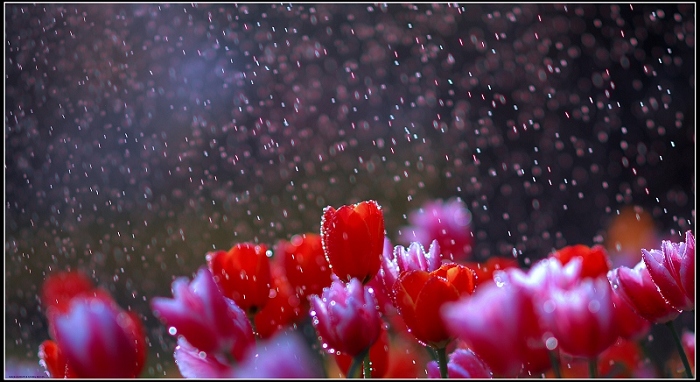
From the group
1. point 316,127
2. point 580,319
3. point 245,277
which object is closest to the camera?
point 580,319

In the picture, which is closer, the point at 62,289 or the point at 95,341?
the point at 95,341

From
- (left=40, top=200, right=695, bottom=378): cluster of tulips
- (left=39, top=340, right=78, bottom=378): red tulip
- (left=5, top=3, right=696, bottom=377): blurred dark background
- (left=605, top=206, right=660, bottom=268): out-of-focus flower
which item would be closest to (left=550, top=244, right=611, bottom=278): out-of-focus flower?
(left=40, top=200, right=695, bottom=378): cluster of tulips

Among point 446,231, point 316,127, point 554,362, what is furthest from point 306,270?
point 316,127

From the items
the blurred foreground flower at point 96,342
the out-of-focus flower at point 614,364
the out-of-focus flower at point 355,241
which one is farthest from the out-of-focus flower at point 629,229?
the blurred foreground flower at point 96,342

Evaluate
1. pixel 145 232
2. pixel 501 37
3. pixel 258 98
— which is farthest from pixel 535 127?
pixel 145 232

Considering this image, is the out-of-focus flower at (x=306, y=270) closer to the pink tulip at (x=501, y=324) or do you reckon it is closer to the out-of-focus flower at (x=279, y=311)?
the out-of-focus flower at (x=279, y=311)

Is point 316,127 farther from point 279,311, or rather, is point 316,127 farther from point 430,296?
point 430,296
